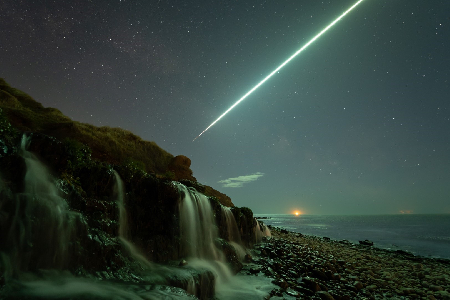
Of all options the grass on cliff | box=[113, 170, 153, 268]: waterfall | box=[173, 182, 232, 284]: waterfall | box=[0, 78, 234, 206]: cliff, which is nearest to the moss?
box=[113, 170, 153, 268]: waterfall

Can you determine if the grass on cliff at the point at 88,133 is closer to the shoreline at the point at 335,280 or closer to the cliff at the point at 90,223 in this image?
the cliff at the point at 90,223

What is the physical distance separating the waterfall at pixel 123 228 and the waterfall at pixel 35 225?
1978 millimetres

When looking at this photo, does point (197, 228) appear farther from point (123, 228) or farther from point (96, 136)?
point (96, 136)

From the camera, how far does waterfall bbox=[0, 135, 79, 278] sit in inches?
197

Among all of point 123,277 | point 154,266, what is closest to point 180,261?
point 154,266

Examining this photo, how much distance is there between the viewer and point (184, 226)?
1016cm

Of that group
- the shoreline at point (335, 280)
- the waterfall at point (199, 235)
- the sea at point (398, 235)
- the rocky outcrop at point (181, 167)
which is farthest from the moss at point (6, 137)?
the sea at point (398, 235)

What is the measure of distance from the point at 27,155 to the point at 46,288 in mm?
3989

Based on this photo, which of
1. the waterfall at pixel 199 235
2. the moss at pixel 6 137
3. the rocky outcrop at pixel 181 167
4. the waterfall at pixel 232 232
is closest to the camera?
the moss at pixel 6 137

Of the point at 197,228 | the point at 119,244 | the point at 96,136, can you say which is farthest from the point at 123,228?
the point at 96,136

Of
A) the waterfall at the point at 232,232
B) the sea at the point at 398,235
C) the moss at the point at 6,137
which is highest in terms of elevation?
the moss at the point at 6,137

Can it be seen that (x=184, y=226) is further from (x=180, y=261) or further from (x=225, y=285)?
(x=225, y=285)

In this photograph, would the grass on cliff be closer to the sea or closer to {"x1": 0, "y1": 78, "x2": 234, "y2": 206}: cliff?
{"x1": 0, "y1": 78, "x2": 234, "y2": 206}: cliff

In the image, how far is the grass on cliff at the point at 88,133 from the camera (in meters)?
20.2
